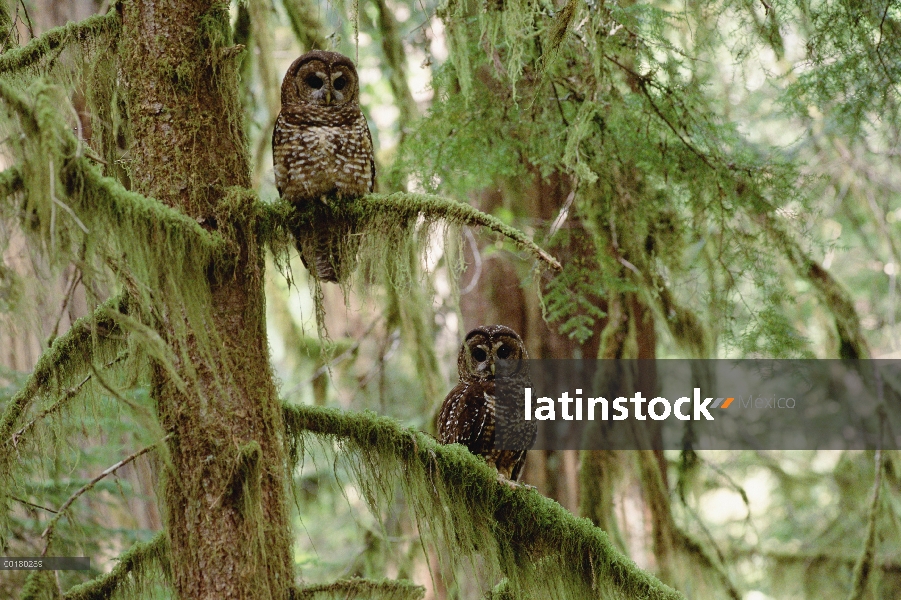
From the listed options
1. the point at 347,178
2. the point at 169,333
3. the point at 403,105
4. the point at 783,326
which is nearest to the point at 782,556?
the point at 783,326

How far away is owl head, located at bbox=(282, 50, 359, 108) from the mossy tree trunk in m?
0.67

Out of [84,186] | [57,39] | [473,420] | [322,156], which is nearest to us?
[84,186]

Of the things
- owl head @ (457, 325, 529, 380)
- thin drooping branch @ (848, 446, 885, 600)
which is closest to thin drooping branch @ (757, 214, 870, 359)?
thin drooping branch @ (848, 446, 885, 600)

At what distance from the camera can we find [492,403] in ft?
12.0

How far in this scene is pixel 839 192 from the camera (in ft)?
23.9

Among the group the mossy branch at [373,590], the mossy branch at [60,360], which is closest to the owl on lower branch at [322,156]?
the mossy branch at [60,360]

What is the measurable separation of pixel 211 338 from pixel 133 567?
2.84 feet

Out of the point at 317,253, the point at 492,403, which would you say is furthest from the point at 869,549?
the point at 317,253

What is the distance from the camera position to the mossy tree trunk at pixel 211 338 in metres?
2.46

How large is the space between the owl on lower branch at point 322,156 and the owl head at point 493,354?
33.5 inches

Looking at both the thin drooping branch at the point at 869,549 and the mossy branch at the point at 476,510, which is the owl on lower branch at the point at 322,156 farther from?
the thin drooping branch at the point at 869,549

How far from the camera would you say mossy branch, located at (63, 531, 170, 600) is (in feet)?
9.06

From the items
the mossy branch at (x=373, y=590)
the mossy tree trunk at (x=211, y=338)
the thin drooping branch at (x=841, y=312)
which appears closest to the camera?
the mossy tree trunk at (x=211, y=338)

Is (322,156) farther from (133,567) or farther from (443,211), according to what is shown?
(133,567)
